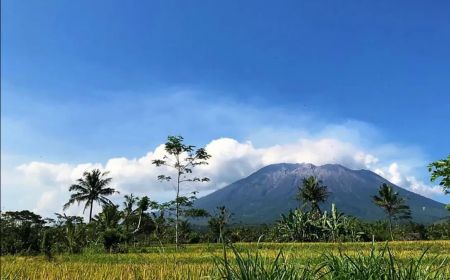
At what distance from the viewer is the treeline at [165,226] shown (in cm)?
2816

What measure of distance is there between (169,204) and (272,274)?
25.7 meters

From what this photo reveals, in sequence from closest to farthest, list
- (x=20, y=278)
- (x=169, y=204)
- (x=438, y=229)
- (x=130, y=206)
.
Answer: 1. (x=20, y=278)
2. (x=169, y=204)
3. (x=130, y=206)
4. (x=438, y=229)

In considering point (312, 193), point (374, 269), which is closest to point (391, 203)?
point (312, 193)

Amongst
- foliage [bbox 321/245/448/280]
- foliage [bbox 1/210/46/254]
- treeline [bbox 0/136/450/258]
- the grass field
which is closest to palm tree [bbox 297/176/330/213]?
treeline [bbox 0/136/450/258]

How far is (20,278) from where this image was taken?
897cm

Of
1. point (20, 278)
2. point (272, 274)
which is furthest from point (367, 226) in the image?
point (272, 274)

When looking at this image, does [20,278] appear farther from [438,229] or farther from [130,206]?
[438,229]

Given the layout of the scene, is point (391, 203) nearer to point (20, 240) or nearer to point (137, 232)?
point (137, 232)

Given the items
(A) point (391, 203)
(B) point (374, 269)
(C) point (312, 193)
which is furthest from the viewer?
(A) point (391, 203)

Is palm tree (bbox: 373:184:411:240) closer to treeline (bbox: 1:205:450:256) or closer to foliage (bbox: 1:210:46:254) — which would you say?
treeline (bbox: 1:205:450:256)

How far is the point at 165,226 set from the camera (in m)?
37.6

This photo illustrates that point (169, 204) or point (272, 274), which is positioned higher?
point (169, 204)

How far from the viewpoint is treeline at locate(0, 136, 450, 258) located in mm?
28156

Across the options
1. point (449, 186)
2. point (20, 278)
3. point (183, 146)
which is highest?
point (183, 146)
